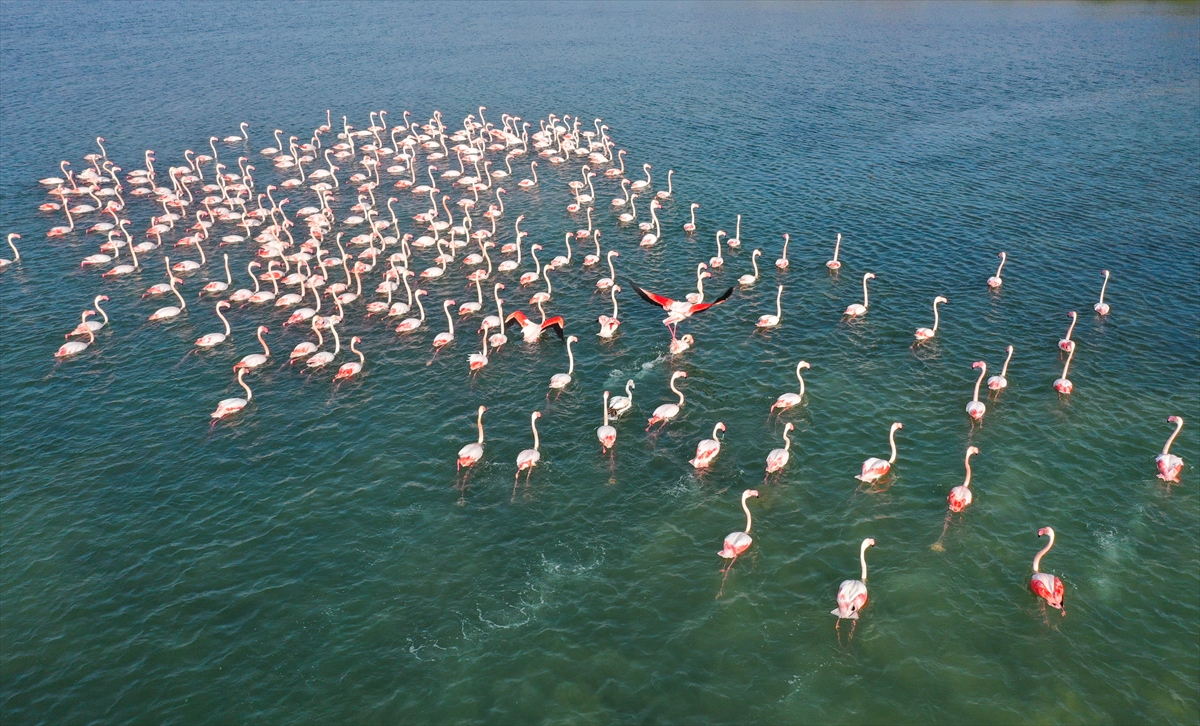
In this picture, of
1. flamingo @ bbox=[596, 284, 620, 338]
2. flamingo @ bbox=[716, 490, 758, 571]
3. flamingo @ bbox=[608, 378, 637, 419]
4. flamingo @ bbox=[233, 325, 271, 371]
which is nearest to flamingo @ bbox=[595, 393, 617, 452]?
flamingo @ bbox=[608, 378, 637, 419]

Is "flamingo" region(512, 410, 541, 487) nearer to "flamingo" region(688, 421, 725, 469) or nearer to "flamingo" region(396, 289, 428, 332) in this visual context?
"flamingo" region(688, 421, 725, 469)

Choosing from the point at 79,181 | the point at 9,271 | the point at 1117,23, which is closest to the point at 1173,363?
the point at 9,271

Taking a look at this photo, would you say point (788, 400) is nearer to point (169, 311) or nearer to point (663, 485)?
point (663, 485)

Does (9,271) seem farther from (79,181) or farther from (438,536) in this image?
(438,536)

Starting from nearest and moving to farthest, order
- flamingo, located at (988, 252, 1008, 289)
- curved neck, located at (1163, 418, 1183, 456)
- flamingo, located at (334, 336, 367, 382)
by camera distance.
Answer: curved neck, located at (1163, 418, 1183, 456), flamingo, located at (334, 336, 367, 382), flamingo, located at (988, 252, 1008, 289)

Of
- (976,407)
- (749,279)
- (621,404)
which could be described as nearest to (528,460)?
(621,404)
